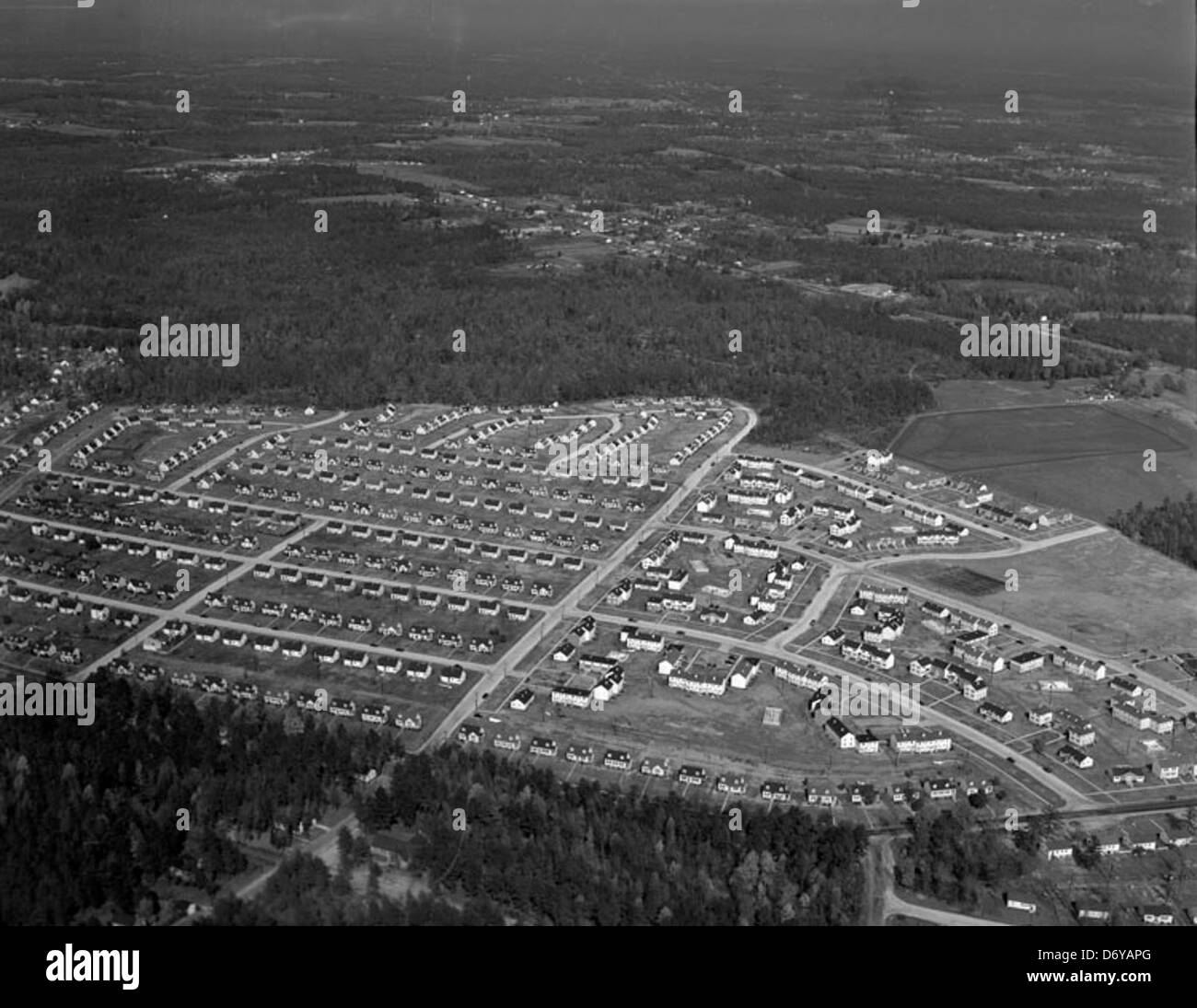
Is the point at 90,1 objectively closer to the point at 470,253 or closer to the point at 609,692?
the point at 470,253

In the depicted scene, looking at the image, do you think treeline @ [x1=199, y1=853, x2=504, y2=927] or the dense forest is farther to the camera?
the dense forest

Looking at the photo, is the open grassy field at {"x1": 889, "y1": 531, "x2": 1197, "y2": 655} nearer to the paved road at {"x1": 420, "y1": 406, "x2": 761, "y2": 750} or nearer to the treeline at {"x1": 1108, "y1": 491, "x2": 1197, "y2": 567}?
the treeline at {"x1": 1108, "y1": 491, "x2": 1197, "y2": 567}

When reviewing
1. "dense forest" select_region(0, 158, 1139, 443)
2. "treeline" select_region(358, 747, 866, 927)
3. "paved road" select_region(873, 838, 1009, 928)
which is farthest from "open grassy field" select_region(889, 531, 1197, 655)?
"dense forest" select_region(0, 158, 1139, 443)

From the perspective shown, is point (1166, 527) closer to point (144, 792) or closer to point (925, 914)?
point (925, 914)

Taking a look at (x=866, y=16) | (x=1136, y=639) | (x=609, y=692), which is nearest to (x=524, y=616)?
(x=609, y=692)

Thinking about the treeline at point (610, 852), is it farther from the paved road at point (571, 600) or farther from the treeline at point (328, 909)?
the paved road at point (571, 600)

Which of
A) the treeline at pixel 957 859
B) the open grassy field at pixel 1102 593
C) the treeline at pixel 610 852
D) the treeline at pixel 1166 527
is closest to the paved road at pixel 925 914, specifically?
the treeline at pixel 957 859
